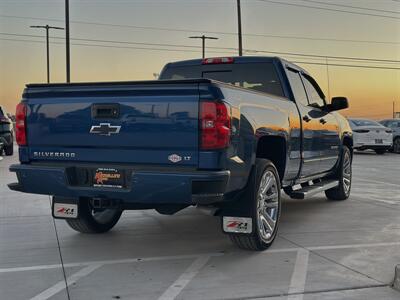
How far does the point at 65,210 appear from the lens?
18.2ft

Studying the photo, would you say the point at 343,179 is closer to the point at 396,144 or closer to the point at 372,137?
the point at 372,137

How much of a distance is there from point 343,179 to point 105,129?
5253 mm

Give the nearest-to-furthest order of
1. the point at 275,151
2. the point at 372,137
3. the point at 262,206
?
the point at 262,206 < the point at 275,151 < the point at 372,137

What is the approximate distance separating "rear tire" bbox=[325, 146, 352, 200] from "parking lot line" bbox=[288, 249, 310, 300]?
345 centimetres

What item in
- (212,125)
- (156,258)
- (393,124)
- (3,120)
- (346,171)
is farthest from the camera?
(393,124)

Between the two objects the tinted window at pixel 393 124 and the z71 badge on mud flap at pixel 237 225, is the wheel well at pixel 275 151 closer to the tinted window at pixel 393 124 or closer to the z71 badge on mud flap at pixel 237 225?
the z71 badge on mud flap at pixel 237 225

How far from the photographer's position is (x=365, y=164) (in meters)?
16.9

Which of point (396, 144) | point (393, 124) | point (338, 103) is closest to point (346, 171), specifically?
point (338, 103)

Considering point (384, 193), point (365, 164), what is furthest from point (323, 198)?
point (365, 164)

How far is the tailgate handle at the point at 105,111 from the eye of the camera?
4820 millimetres

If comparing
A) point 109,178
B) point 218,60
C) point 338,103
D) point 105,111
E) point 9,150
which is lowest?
point 109,178

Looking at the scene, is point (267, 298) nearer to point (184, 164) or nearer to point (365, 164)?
point (184, 164)

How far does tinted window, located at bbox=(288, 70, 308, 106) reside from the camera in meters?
6.92

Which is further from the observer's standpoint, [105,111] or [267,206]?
[267,206]
